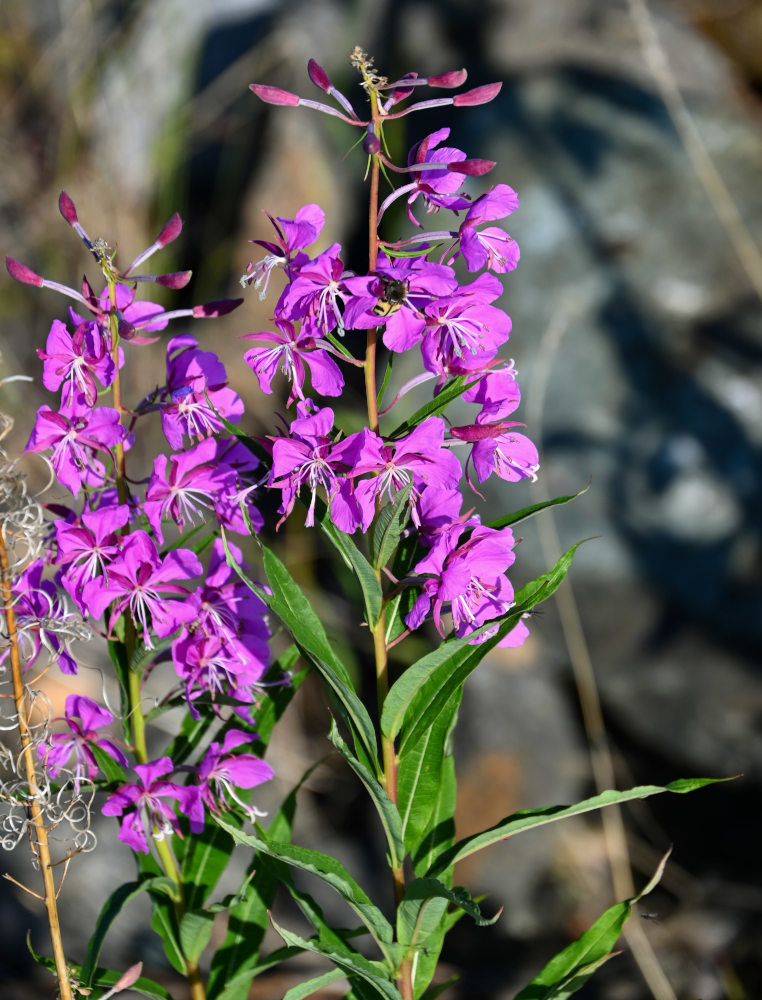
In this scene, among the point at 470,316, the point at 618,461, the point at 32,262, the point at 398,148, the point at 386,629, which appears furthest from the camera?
the point at 32,262

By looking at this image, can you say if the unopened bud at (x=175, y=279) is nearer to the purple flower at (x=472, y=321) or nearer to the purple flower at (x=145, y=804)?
the purple flower at (x=472, y=321)

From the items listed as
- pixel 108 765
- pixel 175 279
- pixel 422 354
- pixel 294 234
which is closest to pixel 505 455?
pixel 422 354

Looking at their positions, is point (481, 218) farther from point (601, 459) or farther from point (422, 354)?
point (601, 459)

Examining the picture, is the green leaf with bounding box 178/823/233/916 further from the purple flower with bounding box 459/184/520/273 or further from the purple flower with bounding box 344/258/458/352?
the purple flower with bounding box 459/184/520/273

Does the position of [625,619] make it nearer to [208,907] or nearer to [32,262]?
[208,907]

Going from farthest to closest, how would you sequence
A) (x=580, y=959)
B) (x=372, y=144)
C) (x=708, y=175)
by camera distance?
1. (x=708, y=175)
2. (x=580, y=959)
3. (x=372, y=144)

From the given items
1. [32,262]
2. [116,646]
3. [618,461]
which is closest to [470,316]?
[116,646]

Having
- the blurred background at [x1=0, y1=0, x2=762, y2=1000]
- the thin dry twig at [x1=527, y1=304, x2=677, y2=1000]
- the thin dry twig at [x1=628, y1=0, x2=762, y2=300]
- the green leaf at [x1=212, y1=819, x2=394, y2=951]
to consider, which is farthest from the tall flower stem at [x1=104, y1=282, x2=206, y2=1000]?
the thin dry twig at [x1=628, y1=0, x2=762, y2=300]
